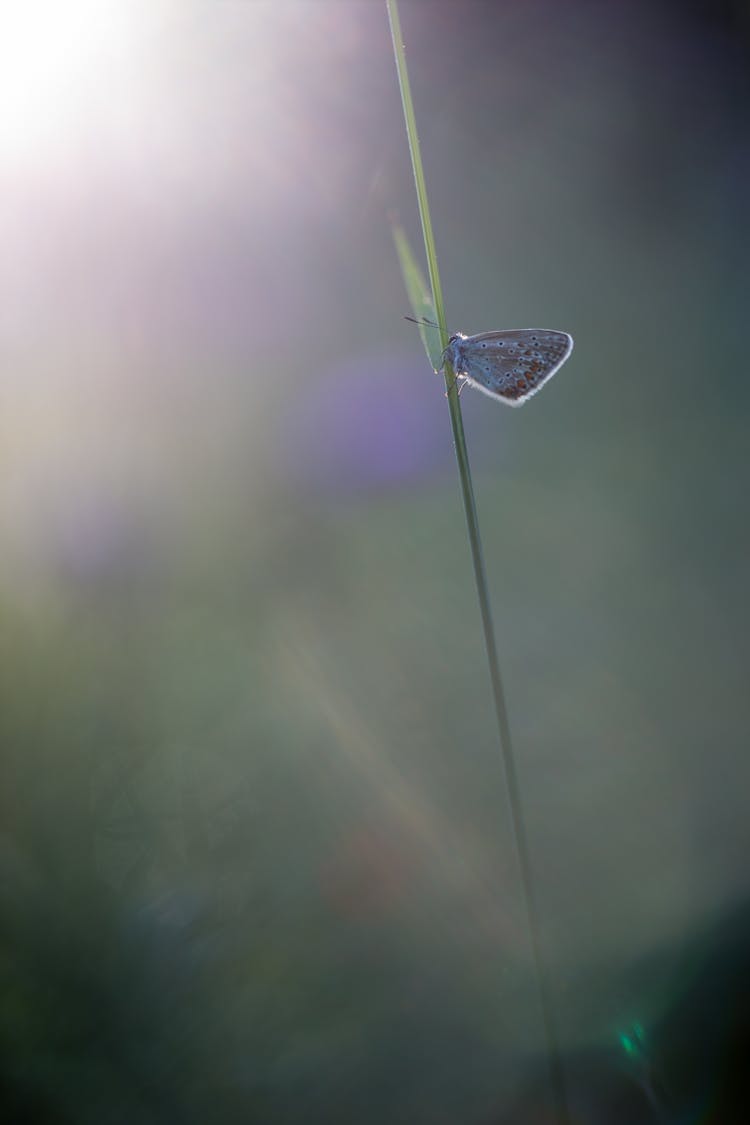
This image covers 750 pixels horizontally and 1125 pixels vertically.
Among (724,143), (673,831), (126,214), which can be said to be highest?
(724,143)

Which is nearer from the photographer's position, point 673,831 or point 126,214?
point 673,831

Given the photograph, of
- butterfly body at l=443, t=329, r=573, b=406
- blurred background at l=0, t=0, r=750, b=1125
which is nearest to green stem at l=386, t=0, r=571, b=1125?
butterfly body at l=443, t=329, r=573, b=406

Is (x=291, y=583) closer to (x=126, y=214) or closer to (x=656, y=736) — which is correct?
(x=656, y=736)

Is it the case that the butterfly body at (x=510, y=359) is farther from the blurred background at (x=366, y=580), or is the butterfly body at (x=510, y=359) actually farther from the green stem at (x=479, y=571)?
the blurred background at (x=366, y=580)

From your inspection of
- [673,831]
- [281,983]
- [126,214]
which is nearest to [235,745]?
[281,983]

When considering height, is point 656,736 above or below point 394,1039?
above

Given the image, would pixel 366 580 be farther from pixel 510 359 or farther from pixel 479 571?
pixel 479 571

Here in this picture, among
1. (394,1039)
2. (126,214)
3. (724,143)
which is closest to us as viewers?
(394,1039)

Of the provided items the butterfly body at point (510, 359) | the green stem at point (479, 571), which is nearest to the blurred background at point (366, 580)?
the green stem at point (479, 571)
